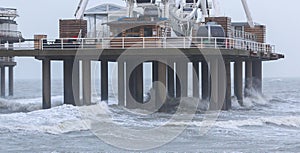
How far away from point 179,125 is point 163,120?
324 cm

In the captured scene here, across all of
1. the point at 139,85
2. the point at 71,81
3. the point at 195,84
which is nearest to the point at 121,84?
the point at 139,85

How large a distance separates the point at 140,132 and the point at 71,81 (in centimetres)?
1159

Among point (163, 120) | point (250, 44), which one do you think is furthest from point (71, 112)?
point (250, 44)

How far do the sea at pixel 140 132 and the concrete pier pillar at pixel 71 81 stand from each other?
197cm

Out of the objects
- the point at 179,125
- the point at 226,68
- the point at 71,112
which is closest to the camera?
the point at 179,125

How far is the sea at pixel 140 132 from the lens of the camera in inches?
1019

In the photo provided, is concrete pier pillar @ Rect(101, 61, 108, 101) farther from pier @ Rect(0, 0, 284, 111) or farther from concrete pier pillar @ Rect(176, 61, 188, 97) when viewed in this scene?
concrete pier pillar @ Rect(176, 61, 188, 97)

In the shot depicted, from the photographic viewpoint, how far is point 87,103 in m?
41.3

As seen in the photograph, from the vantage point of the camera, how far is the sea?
25.9 meters

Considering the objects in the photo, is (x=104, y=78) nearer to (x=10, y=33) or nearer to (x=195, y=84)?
(x=195, y=84)

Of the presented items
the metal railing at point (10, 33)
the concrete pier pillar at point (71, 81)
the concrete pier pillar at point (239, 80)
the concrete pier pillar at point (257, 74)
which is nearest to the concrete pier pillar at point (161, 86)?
the concrete pier pillar at point (71, 81)

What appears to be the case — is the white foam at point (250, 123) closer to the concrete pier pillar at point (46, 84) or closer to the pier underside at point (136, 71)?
the pier underside at point (136, 71)

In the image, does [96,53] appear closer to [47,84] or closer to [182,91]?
[47,84]

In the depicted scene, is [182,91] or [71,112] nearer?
[71,112]
